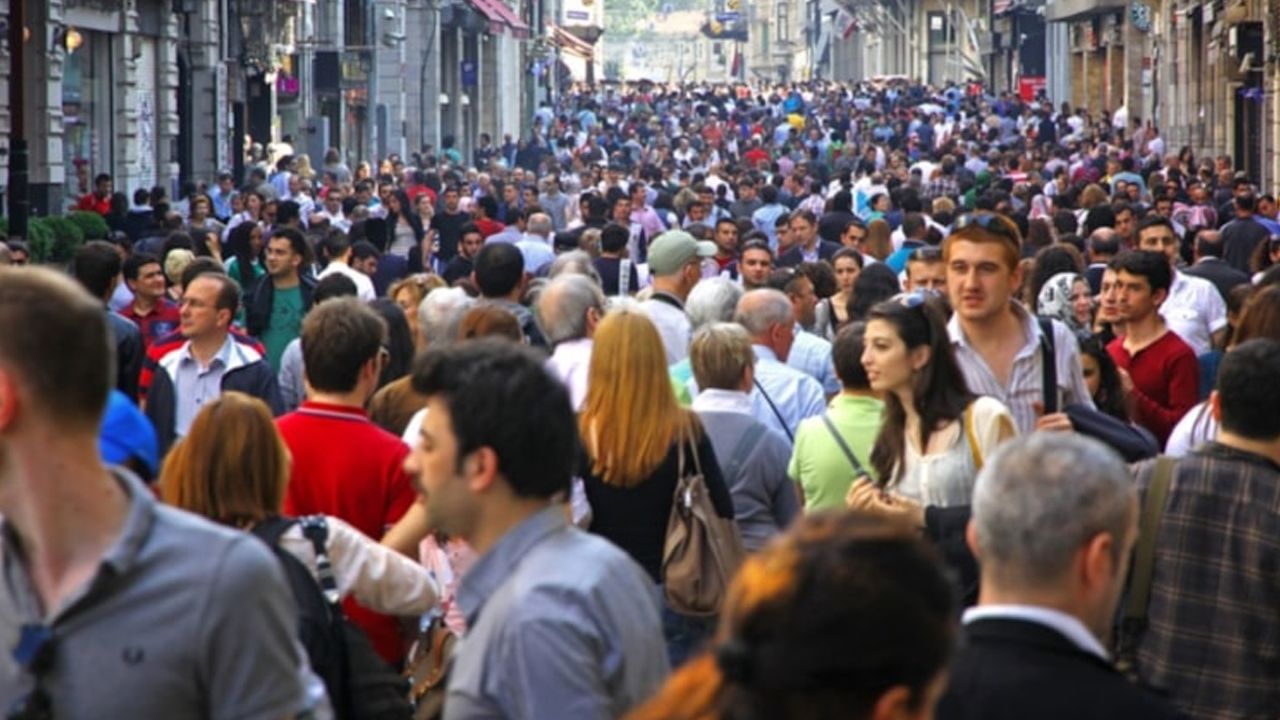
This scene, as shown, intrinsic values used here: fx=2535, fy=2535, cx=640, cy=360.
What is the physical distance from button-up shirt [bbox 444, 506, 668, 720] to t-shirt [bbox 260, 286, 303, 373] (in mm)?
8253

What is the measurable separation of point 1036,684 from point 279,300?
30.6 ft

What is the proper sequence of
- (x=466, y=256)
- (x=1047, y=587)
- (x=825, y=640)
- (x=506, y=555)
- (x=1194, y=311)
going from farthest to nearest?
(x=466, y=256), (x=1194, y=311), (x=506, y=555), (x=1047, y=587), (x=825, y=640)

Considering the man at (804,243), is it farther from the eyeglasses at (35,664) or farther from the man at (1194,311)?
the eyeglasses at (35,664)

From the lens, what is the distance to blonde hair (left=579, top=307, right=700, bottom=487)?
277 inches

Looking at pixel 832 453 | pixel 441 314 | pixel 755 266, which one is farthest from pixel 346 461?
pixel 755 266

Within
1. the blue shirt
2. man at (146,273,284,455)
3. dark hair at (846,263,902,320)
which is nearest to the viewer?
the blue shirt

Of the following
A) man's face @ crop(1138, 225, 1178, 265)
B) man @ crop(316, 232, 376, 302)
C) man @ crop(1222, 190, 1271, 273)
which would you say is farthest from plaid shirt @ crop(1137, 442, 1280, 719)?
man @ crop(1222, 190, 1271, 273)

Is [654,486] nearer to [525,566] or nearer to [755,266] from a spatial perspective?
[525,566]

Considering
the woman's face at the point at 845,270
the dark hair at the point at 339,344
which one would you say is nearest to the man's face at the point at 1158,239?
the woman's face at the point at 845,270

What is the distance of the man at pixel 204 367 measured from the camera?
30.7 ft

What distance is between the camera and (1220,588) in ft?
18.6

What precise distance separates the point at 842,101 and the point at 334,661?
63.6 m

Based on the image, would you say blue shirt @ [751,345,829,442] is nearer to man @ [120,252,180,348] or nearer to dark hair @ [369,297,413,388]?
dark hair @ [369,297,413,388]

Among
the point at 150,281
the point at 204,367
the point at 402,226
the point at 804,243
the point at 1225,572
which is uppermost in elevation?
the point at 402,226
